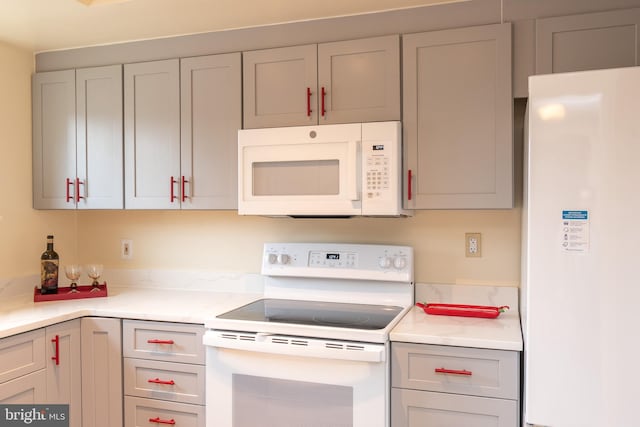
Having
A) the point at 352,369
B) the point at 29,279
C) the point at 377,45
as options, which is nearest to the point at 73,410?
the point at 29,279

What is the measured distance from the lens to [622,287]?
1.62 m

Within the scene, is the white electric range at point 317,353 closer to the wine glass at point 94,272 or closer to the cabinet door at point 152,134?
the cabinet door at point 152,134

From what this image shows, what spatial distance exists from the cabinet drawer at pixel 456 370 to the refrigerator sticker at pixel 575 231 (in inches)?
19.2

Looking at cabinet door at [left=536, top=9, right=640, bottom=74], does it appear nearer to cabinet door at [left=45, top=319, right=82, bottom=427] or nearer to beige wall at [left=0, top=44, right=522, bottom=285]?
beige wall at [left=0, top=44, right=522, bottom=285]

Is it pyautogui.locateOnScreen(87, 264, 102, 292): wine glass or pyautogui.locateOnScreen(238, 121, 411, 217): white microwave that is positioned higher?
pyautogui.locateOnScreen(238, 121, 411, 217): white microwave

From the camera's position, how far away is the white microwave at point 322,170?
7.51 ft

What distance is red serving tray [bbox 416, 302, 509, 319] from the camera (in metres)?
2.33

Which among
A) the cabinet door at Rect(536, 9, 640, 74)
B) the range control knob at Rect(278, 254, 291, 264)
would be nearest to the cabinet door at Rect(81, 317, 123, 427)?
the range control knob at Rect(278, 254, 291, 264)

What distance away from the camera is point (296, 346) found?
2.11 m

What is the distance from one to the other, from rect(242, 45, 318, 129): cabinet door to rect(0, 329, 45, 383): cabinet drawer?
128 centimetres

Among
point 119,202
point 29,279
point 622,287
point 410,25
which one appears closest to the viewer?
point 622,287

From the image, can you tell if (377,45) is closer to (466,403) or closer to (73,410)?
(466,403)

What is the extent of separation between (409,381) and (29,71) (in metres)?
2.51

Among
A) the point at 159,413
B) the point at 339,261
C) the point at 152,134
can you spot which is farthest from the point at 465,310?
the point at 152,134
